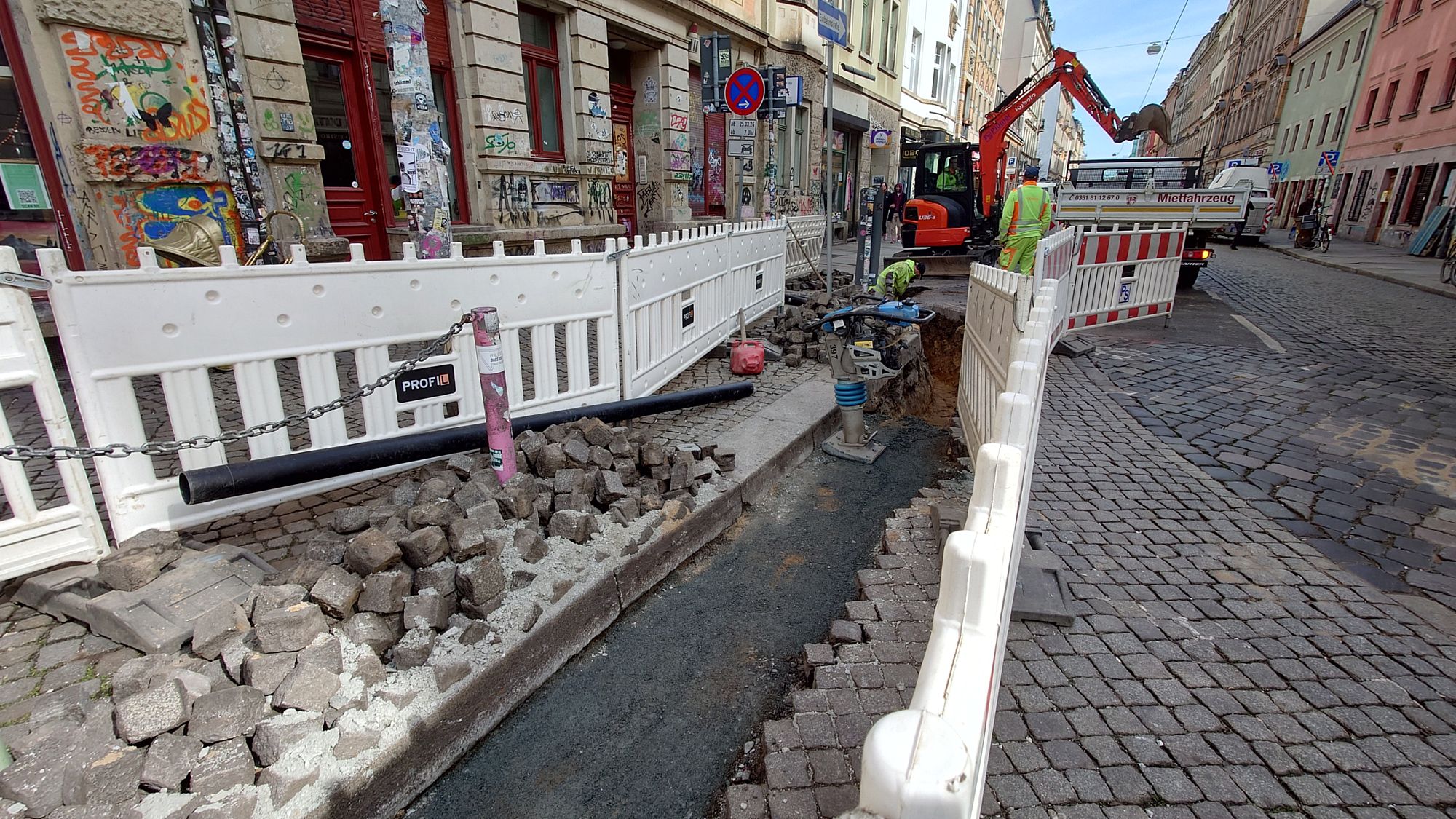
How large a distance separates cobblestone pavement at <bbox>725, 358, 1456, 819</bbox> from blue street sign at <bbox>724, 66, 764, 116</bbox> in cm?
706

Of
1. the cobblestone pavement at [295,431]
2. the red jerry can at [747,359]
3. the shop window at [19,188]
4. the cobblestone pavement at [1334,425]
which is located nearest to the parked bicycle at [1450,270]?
the cobblestone pavement at [1334,425]

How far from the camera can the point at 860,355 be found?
492 centimetres

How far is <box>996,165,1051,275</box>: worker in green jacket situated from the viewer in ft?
29.3

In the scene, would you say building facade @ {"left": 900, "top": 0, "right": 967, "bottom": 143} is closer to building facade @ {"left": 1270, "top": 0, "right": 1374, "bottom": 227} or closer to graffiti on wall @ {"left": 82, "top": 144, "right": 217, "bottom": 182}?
building facade @ {"left": 1270, "top": 0, "right": 1374, "bottom": 227}

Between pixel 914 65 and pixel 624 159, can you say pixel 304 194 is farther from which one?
pixel 914 65

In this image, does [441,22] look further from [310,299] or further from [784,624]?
[784,624]

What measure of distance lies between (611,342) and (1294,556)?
4.32m

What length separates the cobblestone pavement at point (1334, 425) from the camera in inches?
145

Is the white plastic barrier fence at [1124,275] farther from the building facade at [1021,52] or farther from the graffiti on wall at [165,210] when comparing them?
the building facade at [1021,52]

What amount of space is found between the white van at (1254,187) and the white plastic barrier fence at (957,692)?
79.0 feet

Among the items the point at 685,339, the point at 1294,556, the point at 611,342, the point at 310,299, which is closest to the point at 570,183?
the point at 685,339

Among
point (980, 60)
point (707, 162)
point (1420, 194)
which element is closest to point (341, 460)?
point (707, 162)

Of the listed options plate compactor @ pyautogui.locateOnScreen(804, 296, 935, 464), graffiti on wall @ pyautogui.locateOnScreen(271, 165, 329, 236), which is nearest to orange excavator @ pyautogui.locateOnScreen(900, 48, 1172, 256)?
plate compactor @ pyautogui.locateOnScreen(804, 296, 935, 464)

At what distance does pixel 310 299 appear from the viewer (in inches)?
134
